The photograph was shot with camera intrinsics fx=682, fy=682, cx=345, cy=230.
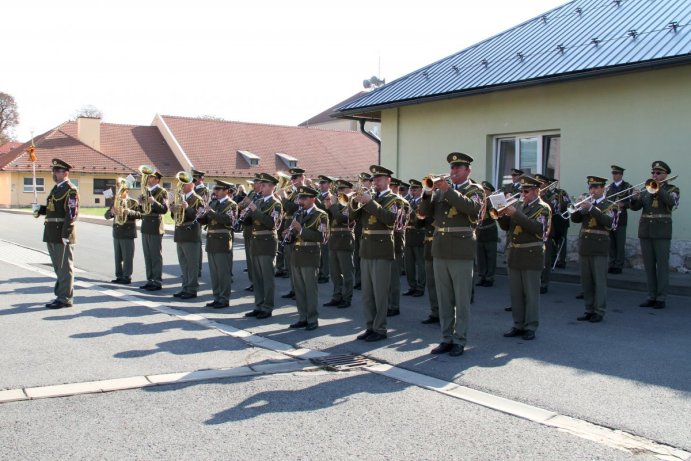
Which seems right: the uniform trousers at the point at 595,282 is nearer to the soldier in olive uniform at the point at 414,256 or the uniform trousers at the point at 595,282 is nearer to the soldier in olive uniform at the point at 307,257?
the soldier in olive uniform at the point at 414,256

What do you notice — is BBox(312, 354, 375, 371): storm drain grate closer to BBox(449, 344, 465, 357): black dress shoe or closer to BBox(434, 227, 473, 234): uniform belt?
BBox(449, 344, 465, 357): black dress shoe

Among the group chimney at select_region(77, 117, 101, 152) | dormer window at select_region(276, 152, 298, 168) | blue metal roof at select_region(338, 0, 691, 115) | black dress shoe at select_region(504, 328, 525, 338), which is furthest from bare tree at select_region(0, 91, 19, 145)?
black dress shoe at select_region(504, 328, 525, 338)

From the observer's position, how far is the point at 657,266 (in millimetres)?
10039

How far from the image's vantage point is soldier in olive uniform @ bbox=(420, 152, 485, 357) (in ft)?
24.1

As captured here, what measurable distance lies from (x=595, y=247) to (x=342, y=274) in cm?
377

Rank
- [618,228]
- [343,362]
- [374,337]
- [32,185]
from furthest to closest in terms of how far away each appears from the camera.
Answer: [32,185] < [618,228] < [374,337] < [343,362]

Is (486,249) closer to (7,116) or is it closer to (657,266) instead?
(657,266)

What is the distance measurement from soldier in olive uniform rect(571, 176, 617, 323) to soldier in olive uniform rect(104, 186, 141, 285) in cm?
Answer: 781

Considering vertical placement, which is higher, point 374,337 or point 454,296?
point 454,296

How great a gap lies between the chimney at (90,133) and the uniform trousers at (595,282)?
1796 inches

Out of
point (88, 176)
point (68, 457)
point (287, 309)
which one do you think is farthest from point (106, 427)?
point (88, 176)

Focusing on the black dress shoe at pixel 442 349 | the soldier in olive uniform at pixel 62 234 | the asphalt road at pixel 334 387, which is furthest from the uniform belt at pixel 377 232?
the soldier in olive uniform at pixel 62 234

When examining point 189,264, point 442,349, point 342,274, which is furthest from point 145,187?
point 442,349

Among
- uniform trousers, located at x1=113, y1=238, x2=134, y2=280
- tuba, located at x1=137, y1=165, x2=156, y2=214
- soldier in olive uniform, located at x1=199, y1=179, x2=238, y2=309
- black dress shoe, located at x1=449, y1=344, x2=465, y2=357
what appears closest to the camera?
black dress shoe, located at x1=449, y1=344, x2=465, y2=357
